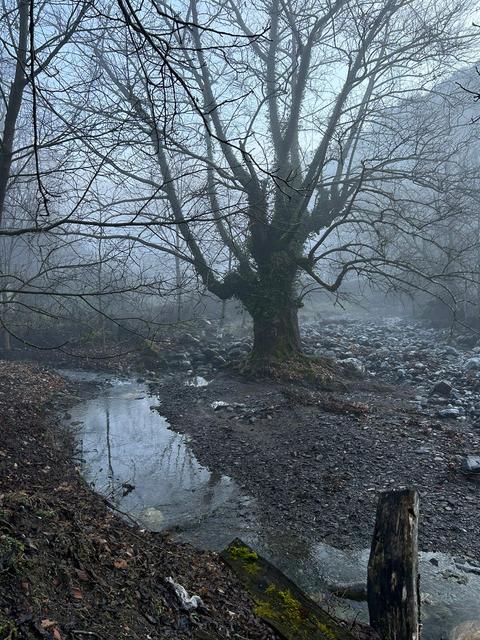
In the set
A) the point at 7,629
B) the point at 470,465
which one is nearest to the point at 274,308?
the point at 470,465

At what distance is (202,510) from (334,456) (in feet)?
5.87

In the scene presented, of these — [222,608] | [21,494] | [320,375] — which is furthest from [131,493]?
[320,375]

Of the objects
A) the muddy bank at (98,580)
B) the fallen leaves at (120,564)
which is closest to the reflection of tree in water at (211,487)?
the muddy bank at (98,580)

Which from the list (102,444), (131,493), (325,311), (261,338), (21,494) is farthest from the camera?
(325,311)

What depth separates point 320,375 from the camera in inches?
407

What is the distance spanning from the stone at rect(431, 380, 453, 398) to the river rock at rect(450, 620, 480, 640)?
643 cm

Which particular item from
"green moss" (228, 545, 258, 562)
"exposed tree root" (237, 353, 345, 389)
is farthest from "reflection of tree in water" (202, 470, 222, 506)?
"exposed tree root" (237, 353, 345, 389)

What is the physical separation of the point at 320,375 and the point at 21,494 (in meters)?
7.57

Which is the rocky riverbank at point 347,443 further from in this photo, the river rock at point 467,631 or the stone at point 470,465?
the river rock at point 467,631

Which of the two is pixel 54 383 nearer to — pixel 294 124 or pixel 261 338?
pixel 261 338

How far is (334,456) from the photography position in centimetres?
616

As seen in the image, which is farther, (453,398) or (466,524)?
(453,398)

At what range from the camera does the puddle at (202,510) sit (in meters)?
3.86

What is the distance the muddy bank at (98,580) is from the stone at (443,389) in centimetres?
697
